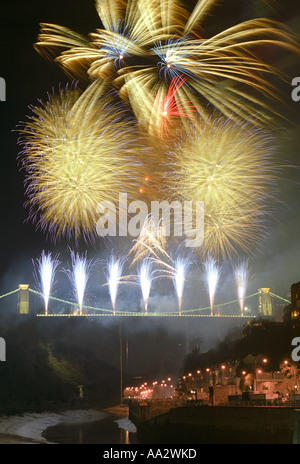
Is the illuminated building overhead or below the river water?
overhead

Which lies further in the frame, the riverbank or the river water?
the river water

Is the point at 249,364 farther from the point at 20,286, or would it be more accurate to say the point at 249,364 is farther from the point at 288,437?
the point at 20,286

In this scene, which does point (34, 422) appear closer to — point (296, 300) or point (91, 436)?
point (91, 436)

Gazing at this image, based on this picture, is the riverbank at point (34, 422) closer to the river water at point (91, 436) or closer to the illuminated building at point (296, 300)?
the river water at point (91, 436)

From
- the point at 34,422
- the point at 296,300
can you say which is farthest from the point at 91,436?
the point at 296,300

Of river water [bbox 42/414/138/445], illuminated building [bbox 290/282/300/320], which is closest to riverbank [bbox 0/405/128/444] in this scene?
river water [bbox 42/414/138/445]

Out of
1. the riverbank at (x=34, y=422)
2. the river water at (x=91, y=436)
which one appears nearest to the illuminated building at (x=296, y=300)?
the river water at (x=91, y=436)

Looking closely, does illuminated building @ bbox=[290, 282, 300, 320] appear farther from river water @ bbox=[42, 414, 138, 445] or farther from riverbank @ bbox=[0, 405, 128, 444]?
riverbank @ bbox=[0, 405, 128, 444]

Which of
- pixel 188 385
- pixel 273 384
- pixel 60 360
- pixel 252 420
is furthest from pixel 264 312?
pixel 252 420
